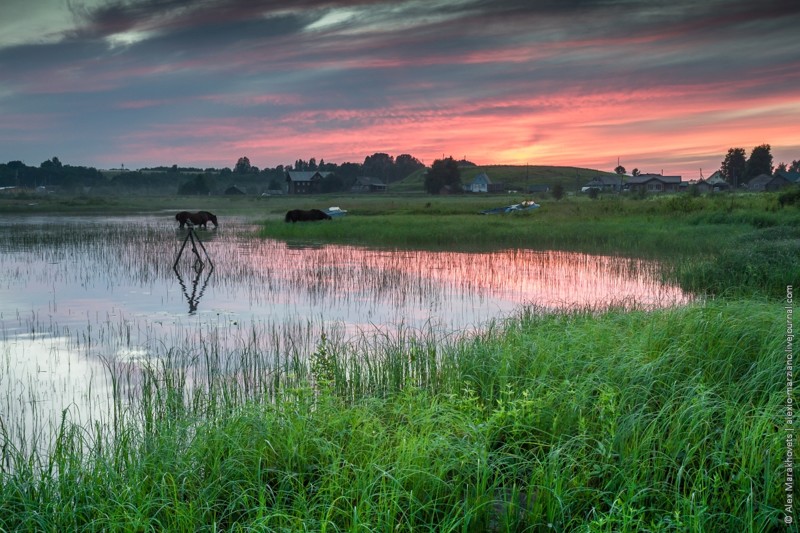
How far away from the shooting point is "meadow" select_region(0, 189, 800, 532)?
5109 mm

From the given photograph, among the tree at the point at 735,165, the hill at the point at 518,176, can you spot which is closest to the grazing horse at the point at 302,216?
the hill at the point at 518,176

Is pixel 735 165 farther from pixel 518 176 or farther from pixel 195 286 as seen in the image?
pixel 195 286

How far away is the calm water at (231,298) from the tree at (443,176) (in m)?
80.6

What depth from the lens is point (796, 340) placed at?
8672 millimetres

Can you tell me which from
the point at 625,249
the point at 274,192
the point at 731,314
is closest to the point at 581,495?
the point at 731,314

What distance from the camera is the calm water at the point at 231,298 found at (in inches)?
455

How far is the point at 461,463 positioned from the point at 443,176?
108227 mm

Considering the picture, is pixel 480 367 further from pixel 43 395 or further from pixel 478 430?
pixel 43 395

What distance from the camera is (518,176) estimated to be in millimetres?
171375

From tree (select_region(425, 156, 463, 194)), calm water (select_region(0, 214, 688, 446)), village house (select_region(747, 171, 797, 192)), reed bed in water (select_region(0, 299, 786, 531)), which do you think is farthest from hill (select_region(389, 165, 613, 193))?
reed bed in water (select_region(0, 299, 786, 531))

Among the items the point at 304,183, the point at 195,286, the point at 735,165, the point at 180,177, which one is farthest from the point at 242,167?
the point at 195,286

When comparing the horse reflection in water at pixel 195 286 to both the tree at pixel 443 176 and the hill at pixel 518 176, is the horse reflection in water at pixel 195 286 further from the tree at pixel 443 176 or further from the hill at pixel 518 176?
the hill at pixel 518 176

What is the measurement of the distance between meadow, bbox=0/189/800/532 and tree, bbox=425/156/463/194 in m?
103

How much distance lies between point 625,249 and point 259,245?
1954cm
